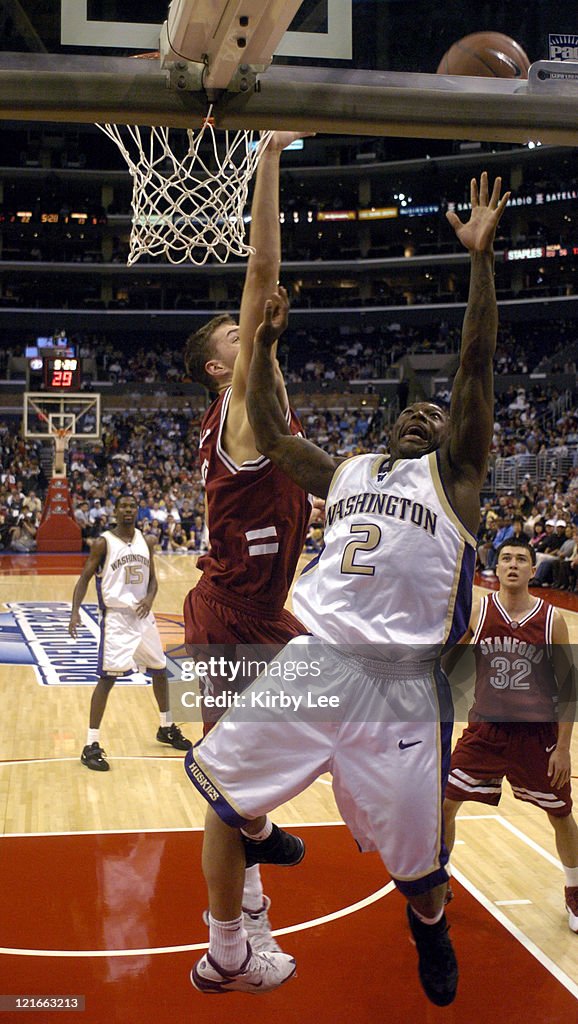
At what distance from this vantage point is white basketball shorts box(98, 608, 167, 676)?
6.23 m

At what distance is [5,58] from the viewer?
3.10m

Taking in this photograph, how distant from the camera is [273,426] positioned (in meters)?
2.89

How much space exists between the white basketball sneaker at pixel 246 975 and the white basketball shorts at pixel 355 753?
474 mm

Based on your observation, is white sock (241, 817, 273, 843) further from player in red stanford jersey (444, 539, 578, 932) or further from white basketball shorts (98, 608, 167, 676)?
white basketball shorts (98, 608, 167, 676)

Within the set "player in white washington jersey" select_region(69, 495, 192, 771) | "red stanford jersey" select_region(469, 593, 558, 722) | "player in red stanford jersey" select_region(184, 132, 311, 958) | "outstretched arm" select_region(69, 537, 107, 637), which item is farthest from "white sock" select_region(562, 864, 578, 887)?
"outstretched arm" select_region(69, 537, 107, 637)

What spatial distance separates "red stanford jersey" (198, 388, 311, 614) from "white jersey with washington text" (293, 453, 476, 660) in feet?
1.43

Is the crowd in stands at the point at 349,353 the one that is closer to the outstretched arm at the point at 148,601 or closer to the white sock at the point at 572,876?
the outstretched arm at the point at 148,601

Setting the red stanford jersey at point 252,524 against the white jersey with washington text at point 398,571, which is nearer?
the white jersey with washington text at point 398,571

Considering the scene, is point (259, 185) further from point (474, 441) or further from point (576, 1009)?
point (576, 1009)

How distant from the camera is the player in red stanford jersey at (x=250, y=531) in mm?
3074

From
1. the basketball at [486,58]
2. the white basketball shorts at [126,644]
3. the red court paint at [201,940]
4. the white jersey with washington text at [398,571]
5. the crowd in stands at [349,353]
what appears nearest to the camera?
the white jersey with washington text at [398,571]

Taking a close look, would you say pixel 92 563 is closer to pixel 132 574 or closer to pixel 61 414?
pixel 132 574

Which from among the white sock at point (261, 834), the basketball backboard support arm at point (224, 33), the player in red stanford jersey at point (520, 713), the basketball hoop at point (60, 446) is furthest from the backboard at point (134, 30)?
the basketball hoop at point (60, 446)

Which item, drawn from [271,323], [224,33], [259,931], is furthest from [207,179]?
[259,931]
